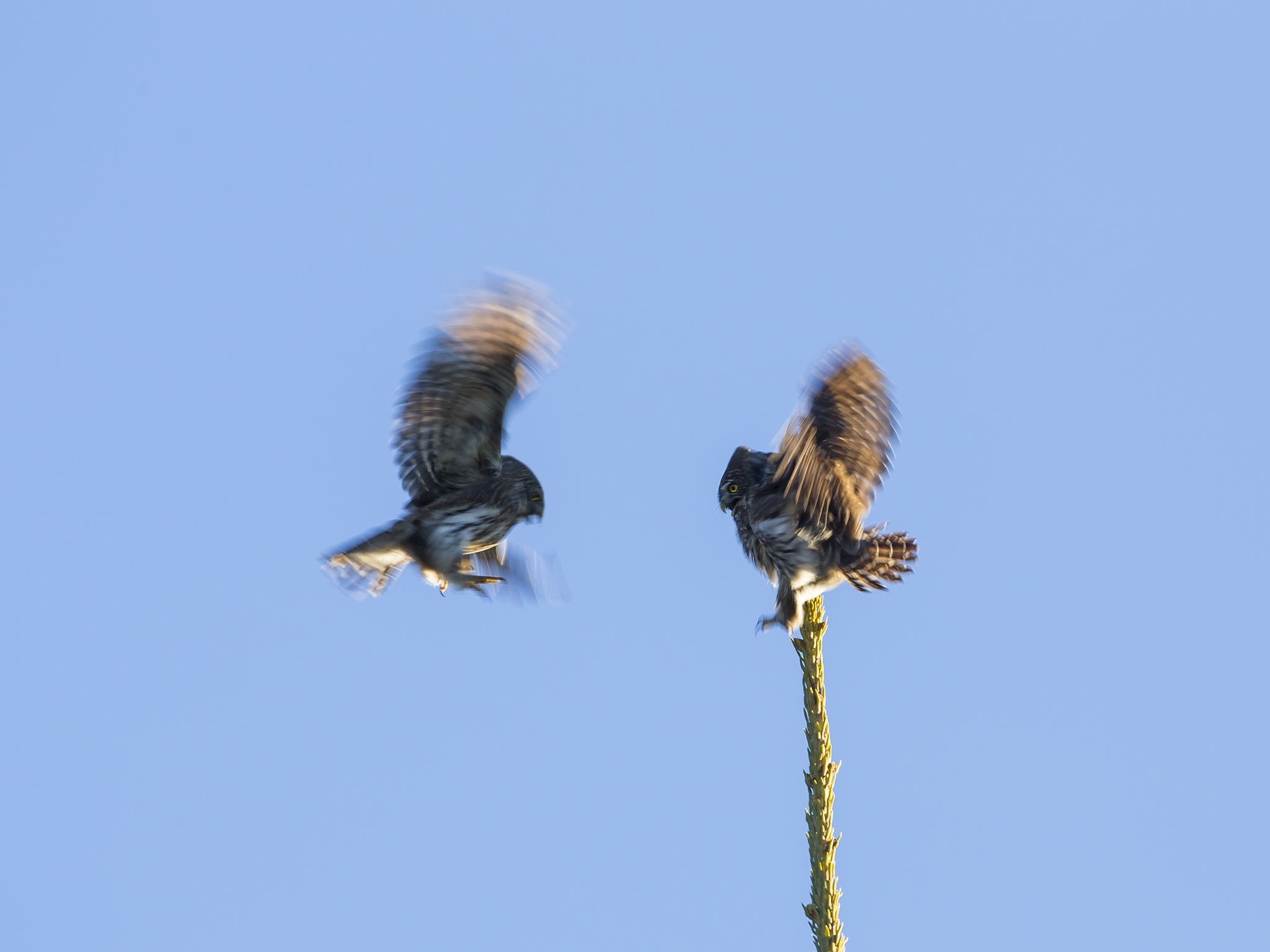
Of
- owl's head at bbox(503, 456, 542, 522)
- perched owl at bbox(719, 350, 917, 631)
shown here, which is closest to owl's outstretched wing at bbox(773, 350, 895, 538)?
perched owl at bbox(719, 350, 917, 631)

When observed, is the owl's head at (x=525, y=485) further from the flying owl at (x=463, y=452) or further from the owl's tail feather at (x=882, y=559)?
the owl's tail feather at (x=882, y=559)

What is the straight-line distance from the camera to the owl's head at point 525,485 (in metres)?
7.67

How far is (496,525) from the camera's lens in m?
7.63

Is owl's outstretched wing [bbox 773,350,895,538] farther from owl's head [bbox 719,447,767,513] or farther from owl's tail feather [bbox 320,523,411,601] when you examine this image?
owl's tail feather [bbox 320,523,411,601]

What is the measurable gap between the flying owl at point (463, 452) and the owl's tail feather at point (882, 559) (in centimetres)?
222

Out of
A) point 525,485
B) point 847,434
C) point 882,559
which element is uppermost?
point 847,434

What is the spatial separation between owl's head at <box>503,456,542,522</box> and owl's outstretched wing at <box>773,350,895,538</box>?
1661 mm

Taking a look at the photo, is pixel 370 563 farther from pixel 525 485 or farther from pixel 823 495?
pixel 823 495

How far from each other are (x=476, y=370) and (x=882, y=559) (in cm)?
273

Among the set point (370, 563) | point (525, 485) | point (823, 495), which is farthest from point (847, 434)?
point (370, 563)

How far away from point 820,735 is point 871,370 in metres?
3.43

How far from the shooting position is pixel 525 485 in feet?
25.2

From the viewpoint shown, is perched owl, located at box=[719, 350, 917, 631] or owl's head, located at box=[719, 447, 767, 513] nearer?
perched owl, located at box=[719, 350, 917, 631]

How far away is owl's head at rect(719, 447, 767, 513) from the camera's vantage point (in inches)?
289
